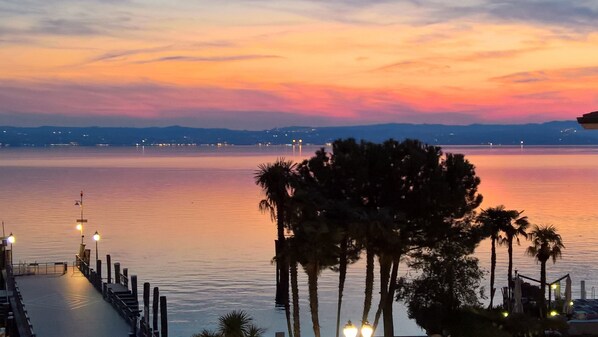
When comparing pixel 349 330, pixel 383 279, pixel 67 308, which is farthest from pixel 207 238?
pixel 349 330

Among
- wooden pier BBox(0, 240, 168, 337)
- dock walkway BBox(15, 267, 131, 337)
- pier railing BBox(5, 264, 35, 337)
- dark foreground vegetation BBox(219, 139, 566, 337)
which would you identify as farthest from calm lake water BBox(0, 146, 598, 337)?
dark foreground vegetation BBox(219, 139, 566, 337)

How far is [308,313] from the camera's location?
158 ft

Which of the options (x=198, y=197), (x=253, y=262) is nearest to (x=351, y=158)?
(x=253, y=262)

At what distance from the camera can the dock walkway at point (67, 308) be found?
32.1 m

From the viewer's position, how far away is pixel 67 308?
3675 cm

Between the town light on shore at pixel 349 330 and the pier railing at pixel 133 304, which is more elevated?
the town light on shore at pixel 349 330

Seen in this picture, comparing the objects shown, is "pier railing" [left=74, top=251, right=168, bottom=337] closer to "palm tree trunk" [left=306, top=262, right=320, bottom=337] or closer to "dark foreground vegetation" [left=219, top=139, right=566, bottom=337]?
"dark foreground vegetation" [left=219, top=139, right=566, bottom=337]

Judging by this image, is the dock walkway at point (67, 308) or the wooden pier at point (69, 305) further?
the wooden pier at point (69, 305)

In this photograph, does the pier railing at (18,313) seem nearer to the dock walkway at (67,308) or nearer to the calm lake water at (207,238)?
the dock walkway at (67,308)

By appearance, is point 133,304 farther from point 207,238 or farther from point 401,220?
point 207,238

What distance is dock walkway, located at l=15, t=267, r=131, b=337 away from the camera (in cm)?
3209

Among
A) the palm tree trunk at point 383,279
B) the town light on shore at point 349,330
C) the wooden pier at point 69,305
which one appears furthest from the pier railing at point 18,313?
the town light on shore at point 349,330

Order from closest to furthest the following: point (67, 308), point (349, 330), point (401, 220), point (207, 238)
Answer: point (349, 330) → point (401, 220) → point (67, 308) → point (207, 238)

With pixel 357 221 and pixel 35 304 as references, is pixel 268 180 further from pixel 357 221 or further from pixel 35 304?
pixel 35 304
